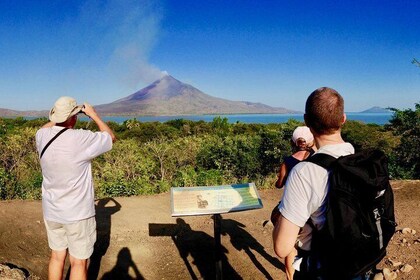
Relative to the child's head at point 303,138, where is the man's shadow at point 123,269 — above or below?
below

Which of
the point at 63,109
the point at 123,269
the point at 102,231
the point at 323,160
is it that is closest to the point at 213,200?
the point at 63,109

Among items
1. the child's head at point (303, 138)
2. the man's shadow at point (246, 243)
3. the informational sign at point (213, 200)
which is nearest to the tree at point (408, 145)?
the man's shadow at point (246, 243)

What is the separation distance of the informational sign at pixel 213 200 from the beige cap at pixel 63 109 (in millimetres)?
1393

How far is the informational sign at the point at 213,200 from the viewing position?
12.3 ft

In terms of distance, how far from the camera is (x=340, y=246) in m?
1.74

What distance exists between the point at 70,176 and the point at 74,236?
1.84 feet

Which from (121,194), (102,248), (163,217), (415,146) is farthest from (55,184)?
(415,146)

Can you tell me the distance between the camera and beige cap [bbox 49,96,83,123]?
10.1 feet

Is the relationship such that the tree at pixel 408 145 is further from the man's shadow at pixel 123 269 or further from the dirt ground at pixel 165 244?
the man's shadow at pixel 123 269

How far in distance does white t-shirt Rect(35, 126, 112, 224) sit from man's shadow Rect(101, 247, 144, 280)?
193cm

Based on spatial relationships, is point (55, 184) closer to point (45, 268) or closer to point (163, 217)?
point (45, 268)

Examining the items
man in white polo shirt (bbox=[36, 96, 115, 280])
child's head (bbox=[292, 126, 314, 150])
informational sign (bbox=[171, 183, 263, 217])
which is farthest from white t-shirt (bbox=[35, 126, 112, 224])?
child's head (bbox=[292, 126, 314, 150])

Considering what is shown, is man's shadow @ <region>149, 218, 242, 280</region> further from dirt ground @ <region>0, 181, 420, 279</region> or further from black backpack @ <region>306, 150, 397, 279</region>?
black backpack @ <region>306, 150, 397, 279</region>

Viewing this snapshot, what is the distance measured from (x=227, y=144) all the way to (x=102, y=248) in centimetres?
1672
